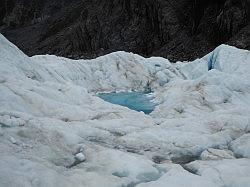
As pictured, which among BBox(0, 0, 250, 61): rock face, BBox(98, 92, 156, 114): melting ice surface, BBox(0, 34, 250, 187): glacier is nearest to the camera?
BBox(0, 34, 250, 187): glacier

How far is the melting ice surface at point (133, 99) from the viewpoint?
794 inches

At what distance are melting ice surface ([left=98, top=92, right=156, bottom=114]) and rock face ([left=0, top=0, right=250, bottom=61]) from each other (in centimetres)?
2378

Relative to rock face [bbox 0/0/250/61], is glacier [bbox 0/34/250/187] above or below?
above

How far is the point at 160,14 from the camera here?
59.5 meters

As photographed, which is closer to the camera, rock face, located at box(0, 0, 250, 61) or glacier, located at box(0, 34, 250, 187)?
glacier, located at box(0, 34, 250, 187)

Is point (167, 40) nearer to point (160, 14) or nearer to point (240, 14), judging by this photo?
point (160, 14)

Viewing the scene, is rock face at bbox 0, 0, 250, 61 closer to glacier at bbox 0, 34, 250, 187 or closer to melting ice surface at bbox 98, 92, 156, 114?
melting ice surface at bbox 98, 92, 156, 114

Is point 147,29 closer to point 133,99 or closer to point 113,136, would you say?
point 133,99

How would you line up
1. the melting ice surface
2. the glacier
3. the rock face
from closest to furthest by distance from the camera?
the glacier < the melting ice surface < the rock face

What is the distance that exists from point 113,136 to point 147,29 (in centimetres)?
4903

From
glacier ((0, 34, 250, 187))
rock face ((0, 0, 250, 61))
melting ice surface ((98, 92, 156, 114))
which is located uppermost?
glacier ((0, 34, 250, 187))

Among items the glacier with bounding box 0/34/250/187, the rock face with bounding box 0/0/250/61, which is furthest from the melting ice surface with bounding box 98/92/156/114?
the rock face with bounding box 0/0/250/61

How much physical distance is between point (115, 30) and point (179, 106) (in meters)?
46.9

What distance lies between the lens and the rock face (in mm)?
50031
